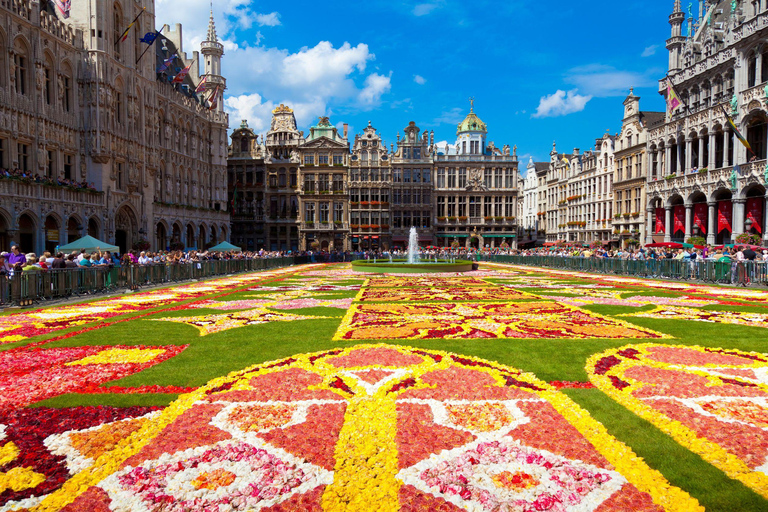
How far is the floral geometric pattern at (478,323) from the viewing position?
8484 millimetres

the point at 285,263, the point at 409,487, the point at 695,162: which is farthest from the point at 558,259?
the point at 409,487

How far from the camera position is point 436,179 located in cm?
6706

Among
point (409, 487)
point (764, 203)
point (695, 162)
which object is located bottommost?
point (409, 487)

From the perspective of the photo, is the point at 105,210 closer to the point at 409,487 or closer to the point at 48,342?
the point at 48,342

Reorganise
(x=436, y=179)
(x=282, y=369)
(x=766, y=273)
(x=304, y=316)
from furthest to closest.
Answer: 1. (x=436, y=179)
2. (x=766, y=273)
3. (x=304, y=316)
4. (x=282, y=369)

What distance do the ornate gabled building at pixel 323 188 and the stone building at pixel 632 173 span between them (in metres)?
32.7

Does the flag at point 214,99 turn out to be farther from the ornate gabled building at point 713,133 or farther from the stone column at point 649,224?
the stone column at point 649,224

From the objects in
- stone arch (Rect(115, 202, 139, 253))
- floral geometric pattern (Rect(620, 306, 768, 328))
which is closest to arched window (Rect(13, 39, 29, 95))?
stone arch (Rect(115, 202, 139, 253))

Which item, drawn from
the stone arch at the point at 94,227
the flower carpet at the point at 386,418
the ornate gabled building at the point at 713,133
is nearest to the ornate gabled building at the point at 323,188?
the stone arch at the point at 94,227

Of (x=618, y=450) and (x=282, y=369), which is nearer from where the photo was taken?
(x=618, y=450)

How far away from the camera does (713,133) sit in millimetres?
36875

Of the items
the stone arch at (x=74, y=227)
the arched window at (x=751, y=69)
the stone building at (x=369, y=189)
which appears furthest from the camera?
the stone building at (x=369, y=189)

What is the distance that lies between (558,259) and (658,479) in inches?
1316

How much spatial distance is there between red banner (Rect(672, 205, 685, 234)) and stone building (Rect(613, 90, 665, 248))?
4.05 metres
